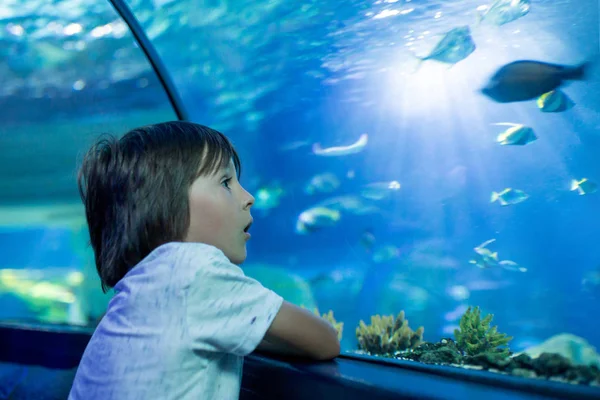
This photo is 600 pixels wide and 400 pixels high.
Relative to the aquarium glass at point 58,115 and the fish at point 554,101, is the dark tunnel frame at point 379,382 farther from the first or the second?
the fish at point 554,101

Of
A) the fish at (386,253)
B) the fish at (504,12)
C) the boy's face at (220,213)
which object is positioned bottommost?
the boy's face at (220,213)

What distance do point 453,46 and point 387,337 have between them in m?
2.63

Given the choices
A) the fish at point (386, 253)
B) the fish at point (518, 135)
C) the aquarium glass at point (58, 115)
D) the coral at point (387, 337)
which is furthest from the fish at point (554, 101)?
the fish at point (386, 253)

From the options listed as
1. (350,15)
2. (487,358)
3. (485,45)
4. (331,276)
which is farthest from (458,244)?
(487,358)

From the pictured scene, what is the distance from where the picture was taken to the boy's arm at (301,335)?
3.42 feet

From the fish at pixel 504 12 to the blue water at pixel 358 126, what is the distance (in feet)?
0.38

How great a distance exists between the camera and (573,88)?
3.26 m

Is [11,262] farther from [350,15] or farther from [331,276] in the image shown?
[331,276]

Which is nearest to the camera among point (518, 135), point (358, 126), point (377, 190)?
point (518, 135)

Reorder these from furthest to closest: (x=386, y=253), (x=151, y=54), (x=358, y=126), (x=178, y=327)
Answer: (x=386, y=253)
(x=358, y=126)
(x=151, y=54)
(x=178, y=327)

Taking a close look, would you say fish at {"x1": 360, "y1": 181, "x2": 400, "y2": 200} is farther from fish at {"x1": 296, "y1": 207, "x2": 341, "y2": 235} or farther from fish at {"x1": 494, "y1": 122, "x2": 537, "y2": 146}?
fish at {"x1": 494, "y1": 122, "x2": 537, "y2": 146}

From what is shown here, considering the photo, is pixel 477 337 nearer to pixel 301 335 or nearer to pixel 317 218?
pixel 301 335

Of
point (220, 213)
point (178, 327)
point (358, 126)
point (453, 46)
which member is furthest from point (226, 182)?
point (358, 126)

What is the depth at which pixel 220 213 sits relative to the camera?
3.92 feet
